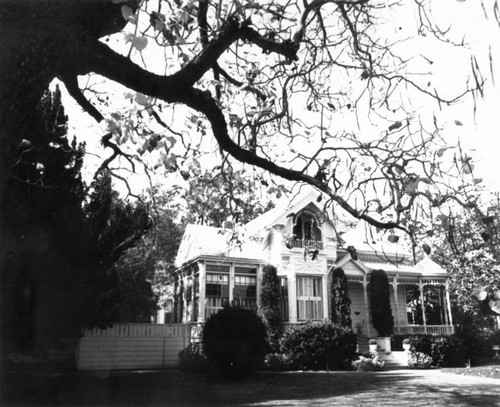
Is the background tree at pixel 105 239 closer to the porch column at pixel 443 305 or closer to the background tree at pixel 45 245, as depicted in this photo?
the background tree at pixel 45 245

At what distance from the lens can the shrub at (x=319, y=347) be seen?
19000 millimetres

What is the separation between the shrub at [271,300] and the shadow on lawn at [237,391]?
7.31 meters

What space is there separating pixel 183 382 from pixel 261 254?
1211 cm

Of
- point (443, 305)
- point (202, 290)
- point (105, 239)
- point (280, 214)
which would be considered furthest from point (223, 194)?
point (443, 305)

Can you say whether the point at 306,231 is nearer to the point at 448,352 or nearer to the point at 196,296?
the point at 196,296

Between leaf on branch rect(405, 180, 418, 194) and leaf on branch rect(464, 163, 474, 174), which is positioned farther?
leaf on branch rect(405, 180, 418, 194)

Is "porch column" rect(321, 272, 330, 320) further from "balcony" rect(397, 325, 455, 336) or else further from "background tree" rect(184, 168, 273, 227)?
"background tree" rect(184, 168, 273, 227)

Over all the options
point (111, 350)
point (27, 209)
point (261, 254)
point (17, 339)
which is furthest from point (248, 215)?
point (261, 254)

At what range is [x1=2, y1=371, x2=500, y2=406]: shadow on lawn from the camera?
1048cm

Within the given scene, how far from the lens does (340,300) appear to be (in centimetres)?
2481

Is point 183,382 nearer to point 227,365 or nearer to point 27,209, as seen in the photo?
point 227,365

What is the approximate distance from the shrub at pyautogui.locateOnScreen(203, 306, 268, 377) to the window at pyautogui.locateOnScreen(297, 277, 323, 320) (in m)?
9.36

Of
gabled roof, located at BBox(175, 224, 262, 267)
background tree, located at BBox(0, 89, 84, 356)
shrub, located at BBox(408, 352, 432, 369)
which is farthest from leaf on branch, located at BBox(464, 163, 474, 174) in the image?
gabled roof, located at BBox(175, 224, 262, 267)

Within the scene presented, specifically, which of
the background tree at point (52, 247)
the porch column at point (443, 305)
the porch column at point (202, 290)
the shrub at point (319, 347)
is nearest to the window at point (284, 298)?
the porch column at point (202, 290)
